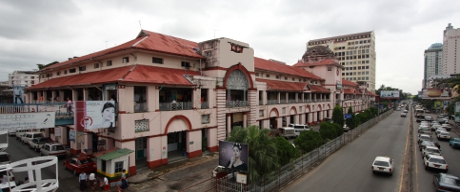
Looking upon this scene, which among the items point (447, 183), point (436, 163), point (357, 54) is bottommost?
point (436, 163)

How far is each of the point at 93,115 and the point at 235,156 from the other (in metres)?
11.3

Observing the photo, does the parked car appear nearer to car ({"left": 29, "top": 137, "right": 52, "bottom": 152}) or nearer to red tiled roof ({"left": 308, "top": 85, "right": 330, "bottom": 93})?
car ({"left": 29, "top": 137, "right": 52, "bottom": 152})

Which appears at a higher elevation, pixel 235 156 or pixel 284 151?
pixel 235 156

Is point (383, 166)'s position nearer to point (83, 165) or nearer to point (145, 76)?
point (145, 76)

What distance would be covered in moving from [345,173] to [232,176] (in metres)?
10.6

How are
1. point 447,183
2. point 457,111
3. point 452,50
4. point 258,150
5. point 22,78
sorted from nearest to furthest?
point 258,150
point 447,183
point 457,111
point 22,78
point 452,50

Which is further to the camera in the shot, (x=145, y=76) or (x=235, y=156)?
(x=145, y=76)

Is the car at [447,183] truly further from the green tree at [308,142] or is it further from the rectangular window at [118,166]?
the rectangular window at [118,166]

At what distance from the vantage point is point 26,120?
15.8 metres

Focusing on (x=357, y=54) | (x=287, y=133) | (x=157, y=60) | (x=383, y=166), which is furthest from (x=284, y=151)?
(x=357, y=54)

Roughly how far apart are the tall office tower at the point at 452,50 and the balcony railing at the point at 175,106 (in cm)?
15236

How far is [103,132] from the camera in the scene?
72.8ft

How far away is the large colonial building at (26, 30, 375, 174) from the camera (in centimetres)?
2147

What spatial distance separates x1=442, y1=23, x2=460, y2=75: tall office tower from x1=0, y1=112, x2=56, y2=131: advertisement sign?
6459 inches
